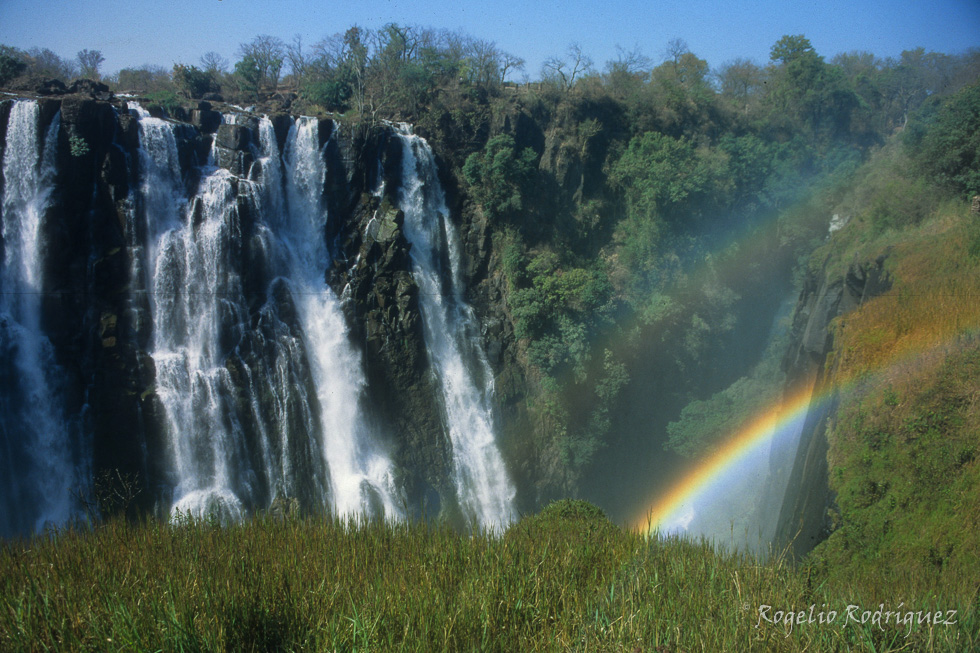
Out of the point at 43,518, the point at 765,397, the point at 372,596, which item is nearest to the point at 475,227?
the point at 765,397

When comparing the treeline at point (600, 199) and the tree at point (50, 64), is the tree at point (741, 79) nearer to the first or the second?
the treeline at point (600, 199)

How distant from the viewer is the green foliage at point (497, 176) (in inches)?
987

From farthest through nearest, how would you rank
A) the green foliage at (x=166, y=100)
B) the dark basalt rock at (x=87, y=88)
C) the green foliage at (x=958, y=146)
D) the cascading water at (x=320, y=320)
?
the cascading water at (x=320, y=320), the green foliage at (x=166, y=100), the dark basalt rock at (x=87, y=88), the green foliage at (x=958, y=146)

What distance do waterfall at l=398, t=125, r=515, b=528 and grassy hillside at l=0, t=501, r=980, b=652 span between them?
16444 millimetres

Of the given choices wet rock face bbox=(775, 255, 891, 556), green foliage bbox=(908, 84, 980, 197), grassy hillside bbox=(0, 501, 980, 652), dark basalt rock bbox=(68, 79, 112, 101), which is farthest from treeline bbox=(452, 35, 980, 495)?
grassy hillside bbox=(0, 501, 980, 652)

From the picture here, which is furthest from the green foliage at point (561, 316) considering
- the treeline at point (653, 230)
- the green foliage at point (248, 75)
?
the green foliage at point (248, 75)

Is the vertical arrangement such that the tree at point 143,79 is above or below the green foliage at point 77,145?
above

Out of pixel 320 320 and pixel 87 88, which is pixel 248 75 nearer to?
pixel 87 88

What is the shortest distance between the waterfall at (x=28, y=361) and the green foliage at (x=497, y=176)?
13871mm

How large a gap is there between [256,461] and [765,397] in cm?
1948

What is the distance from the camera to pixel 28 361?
1655 cm

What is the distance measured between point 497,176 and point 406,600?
21.9 meters

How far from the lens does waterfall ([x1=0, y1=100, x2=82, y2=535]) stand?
53.2 ft

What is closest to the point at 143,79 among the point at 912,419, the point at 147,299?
the point at 147,299
